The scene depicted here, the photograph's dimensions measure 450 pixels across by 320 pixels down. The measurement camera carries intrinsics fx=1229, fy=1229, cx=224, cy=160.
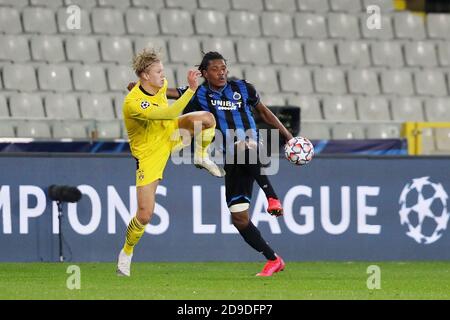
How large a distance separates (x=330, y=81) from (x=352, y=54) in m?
0.88

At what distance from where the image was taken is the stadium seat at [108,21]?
18938mm

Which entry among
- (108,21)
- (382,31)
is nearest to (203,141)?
(108,21)

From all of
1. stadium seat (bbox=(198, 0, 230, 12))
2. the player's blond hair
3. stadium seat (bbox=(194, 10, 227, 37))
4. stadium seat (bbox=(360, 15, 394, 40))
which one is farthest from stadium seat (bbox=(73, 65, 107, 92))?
the player's blond hair

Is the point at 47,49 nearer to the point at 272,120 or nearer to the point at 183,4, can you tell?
the point at 183,4

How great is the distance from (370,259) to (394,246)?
0.35 meters

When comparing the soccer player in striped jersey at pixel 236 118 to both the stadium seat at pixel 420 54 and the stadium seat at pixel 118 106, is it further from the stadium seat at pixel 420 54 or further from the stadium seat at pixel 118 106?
the stadium seat at pixel 420 54

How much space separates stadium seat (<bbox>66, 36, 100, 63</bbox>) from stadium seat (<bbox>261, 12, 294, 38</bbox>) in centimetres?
302

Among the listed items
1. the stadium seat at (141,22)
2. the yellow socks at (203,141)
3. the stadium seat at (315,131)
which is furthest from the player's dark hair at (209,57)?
the stadium seat at (141,22)

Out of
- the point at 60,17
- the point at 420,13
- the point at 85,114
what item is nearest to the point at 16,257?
the point at 85,114

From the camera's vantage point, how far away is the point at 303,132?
51.6 feet

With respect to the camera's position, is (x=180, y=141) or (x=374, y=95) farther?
(x=374, y=95)

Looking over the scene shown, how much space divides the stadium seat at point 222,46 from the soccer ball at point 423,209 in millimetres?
4978

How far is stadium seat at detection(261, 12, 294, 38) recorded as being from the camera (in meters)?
20.1

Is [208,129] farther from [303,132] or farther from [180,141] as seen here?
[303,132]
